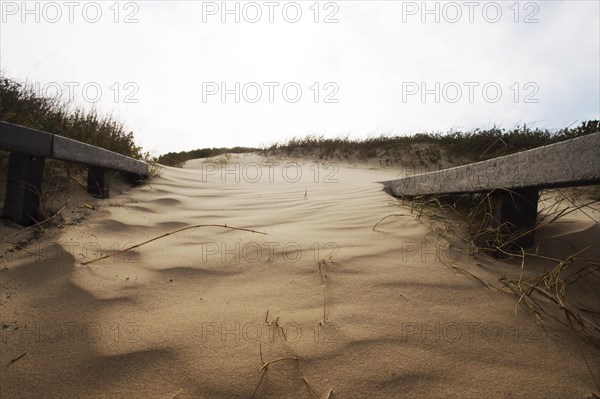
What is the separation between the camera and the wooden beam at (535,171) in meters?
1.24

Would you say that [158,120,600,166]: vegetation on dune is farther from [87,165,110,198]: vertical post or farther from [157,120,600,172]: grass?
[87,165,110,198]: vertical post

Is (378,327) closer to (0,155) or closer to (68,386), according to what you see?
(68,386)

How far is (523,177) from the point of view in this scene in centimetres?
162

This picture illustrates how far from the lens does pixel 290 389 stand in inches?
40.8

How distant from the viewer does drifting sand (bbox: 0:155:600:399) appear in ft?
3.46

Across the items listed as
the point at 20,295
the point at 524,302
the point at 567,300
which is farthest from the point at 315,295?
the point at 20,295

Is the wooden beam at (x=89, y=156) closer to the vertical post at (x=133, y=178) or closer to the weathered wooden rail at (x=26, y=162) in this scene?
the weathered wooden rail at (x=26, y=162)

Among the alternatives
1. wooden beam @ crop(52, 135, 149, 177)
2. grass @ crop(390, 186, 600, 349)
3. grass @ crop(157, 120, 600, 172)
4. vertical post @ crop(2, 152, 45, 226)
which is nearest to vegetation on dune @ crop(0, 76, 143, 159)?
wooden beam @ crop(52, 135, 149, 177)

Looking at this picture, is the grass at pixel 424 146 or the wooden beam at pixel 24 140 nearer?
the wooden beam at pixel 24 140

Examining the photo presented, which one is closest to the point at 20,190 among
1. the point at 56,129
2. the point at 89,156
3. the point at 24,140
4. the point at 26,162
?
the point at 26,162

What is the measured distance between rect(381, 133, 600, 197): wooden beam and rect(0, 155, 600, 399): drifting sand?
42 cm

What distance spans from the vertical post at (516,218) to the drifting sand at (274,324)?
0.55ft

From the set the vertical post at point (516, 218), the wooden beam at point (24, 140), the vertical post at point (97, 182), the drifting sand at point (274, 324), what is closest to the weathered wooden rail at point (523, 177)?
the vertical post at point (516, 218)

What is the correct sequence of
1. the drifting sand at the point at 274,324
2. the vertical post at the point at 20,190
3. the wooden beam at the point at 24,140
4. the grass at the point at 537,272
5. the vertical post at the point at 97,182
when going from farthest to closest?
the vertical post at the point at 97,182
the vertical post at the point at 20,190
the wooden beam at the point at 24,140
the grass at the point at 537,272
the drifting sand at the point at 274,324
